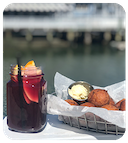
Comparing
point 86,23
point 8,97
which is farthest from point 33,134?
point 86,23

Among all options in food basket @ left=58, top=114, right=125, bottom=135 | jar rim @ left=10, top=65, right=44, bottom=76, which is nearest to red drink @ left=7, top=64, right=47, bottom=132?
jar rim @ left=10, top=65, right=44, bottom=76

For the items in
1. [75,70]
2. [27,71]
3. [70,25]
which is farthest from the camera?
[70,25]

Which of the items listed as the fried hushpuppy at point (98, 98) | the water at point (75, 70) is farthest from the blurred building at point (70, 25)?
the fried hushpuppy at point (98, 98)

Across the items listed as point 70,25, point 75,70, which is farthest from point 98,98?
point 70,25

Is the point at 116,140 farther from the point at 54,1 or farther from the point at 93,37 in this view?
the point at 93,37

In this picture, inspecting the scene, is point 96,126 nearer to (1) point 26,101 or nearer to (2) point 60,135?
(2) point 60,135

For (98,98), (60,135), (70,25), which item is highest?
(70,25)

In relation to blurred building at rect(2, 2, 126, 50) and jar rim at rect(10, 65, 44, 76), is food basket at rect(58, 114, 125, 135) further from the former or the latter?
blurred building at rect(2, 2, 126, 50)

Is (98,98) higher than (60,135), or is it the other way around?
(98,98)

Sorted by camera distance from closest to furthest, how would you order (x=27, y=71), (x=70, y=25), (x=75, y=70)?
(x=27, y=71)
(x=75, y=70)
(x=70, y=25)
